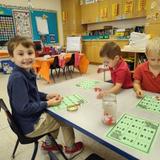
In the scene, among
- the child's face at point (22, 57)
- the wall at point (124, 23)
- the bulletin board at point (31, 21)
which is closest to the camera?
the child's face at point (22, 57)

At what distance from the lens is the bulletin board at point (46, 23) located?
606 cm

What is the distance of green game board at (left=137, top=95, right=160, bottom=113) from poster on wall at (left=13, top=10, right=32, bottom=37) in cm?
542

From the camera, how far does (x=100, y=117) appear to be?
0.92 m

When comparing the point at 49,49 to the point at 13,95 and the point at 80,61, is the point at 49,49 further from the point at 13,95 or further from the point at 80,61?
the point at 13,95

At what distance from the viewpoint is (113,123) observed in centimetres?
85

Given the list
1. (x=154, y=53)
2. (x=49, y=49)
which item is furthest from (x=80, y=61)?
(x=154, y=53)

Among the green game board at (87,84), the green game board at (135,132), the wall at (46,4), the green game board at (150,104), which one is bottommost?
the green game board at (135,132)

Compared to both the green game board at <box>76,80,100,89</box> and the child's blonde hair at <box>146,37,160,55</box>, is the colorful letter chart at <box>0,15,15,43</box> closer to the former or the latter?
the green game board at <box>76,80,100,89</box>

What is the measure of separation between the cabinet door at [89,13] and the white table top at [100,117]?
532 cm

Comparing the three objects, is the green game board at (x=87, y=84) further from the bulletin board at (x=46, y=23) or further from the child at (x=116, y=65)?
the bulletin board at (x=46, y=23)

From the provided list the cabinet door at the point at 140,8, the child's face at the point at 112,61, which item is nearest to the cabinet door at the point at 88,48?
the cabinet door at the point at 140,8

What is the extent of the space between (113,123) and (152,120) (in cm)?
22

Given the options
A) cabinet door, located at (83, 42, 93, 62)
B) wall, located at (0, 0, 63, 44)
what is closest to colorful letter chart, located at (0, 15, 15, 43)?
wall, located at (0, 0, 63, 44)

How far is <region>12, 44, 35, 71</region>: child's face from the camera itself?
3.94ft
